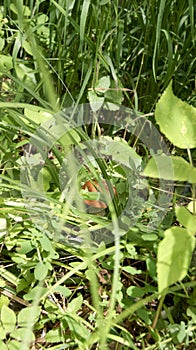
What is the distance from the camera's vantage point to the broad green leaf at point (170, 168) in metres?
0.93

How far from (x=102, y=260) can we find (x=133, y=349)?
202mm

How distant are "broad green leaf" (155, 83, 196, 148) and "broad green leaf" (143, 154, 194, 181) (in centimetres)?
4

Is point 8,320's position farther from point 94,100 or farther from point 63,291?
point 94,100

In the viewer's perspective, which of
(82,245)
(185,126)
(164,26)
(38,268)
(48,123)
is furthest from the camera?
(164,26)

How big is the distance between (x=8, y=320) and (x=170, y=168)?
1.38 feet

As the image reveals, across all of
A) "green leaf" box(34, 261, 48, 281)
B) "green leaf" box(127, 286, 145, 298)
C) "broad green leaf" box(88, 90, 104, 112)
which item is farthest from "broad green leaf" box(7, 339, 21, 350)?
"broad green leaf" box(88, 90, 104, 112)

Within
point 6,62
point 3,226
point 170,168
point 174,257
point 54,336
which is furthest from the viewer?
point 6,62

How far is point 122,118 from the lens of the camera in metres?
1.58

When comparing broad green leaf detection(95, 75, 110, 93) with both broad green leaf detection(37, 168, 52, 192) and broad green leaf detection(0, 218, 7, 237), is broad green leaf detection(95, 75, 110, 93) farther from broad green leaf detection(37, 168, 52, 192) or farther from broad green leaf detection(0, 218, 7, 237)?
broad green leaf detection(0, 218, 7, 237)

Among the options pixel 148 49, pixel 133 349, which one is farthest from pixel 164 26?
pixel 133 349

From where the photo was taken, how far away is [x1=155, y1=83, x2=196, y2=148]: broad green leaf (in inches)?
38.8

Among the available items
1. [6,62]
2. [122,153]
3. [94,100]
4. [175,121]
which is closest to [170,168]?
[175,121]

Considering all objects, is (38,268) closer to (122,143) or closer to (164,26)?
(122,143)

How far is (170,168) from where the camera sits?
985 mm
